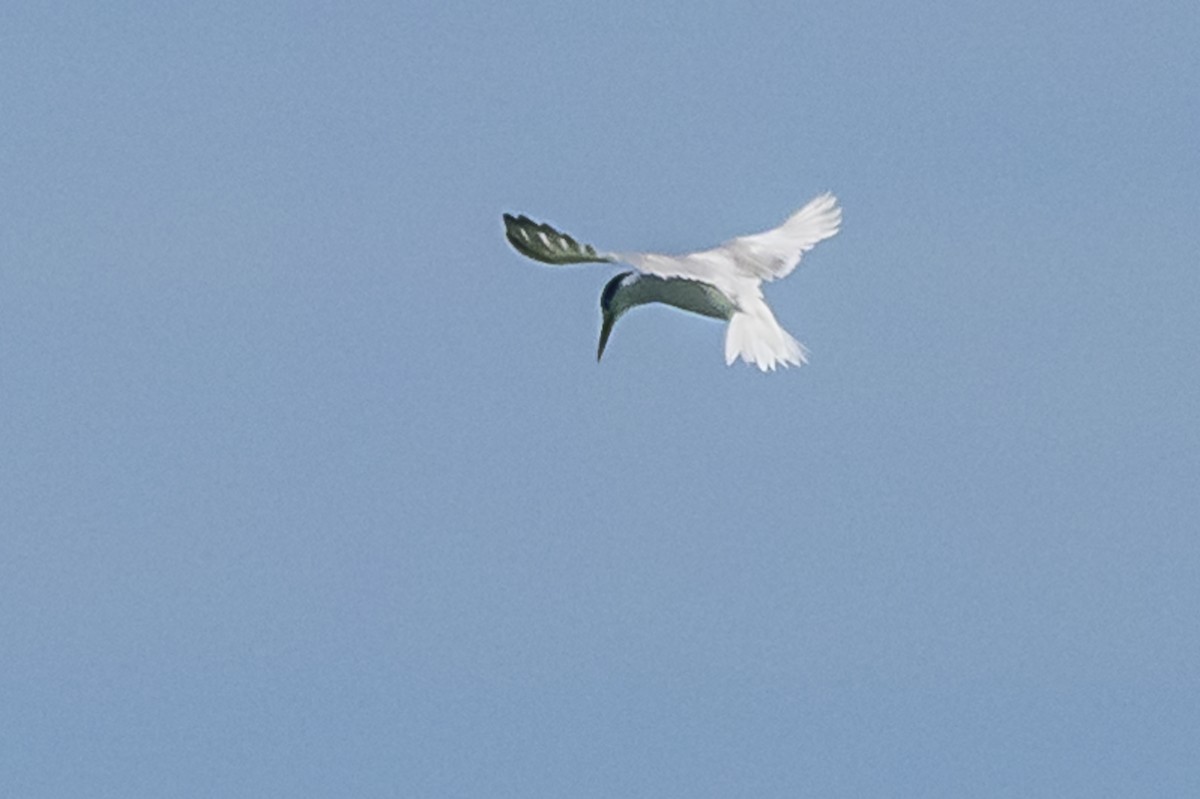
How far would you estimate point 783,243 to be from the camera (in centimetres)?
4756

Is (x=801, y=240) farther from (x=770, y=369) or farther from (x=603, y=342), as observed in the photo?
(x=770, y=369)

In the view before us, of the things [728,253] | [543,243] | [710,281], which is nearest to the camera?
[543,243]

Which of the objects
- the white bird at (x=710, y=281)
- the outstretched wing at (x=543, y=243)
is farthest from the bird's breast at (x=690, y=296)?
the outstretched wing at (x=543, y=243)

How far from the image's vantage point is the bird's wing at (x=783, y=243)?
45219 millimetres

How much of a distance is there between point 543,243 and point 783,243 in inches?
349

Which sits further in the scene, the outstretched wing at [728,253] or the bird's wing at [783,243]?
the bird's wing at [783,243]

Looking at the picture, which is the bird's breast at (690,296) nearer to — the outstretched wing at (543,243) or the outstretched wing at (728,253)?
the outstretched wing at (728,253)

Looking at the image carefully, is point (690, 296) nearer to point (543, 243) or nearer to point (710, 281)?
point (710, 281)

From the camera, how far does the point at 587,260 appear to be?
39.7 m

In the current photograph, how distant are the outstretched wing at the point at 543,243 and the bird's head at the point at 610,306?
425 centimetres

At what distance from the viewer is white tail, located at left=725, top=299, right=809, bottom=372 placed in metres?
41.7

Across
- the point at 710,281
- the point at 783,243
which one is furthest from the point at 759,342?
the point at 783,243

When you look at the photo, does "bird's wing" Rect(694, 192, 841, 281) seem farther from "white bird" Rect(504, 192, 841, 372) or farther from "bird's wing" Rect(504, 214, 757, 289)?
"bird's wing" Rect(504, 214, 757, 289)

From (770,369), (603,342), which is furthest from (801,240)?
(770,369)
